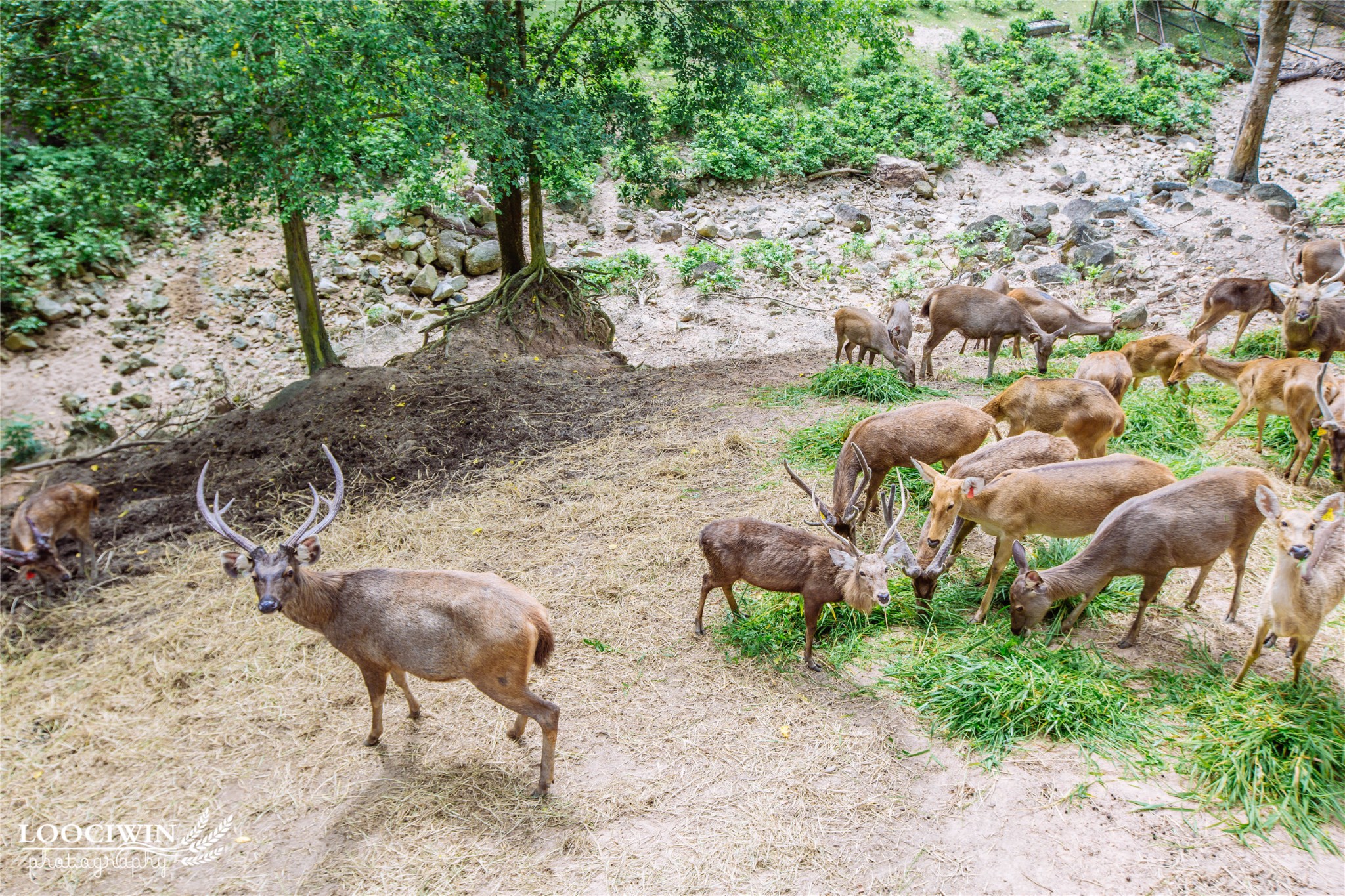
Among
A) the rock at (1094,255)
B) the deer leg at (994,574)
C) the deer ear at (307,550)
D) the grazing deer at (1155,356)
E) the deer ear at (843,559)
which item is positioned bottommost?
the deer leg at (994,574)

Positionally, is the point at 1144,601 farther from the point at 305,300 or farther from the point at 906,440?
the point at 305,300

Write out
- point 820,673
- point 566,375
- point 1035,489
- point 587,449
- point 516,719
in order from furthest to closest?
point 566,375
point 587,449
point 1035,489
point 820,673
point 516,719

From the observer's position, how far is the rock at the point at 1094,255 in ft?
49.1

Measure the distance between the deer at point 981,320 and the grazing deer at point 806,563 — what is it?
627 cm

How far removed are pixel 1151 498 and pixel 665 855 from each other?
405 cm

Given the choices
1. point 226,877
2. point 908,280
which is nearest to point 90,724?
point 226,877

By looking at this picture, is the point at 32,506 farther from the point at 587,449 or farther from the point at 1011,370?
the point at 1011,370

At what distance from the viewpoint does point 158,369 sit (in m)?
13.7

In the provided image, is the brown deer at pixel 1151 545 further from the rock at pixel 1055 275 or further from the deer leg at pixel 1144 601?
the rock at pixel 1055 275

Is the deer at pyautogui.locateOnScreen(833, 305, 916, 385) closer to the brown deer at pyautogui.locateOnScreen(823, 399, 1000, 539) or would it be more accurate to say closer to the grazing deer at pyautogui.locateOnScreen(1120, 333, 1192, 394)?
the grazing deer at pyautogui.locateOnScreen(1120, 333, 1192, 394)

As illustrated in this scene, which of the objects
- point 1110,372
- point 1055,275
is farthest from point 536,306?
point 1055,275

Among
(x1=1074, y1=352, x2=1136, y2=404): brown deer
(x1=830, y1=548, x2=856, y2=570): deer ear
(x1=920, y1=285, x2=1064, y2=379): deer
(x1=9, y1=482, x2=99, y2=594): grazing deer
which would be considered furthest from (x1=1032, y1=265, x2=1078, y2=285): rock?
(x1=9, y1=482, x2=99, y2=594): grazing deer

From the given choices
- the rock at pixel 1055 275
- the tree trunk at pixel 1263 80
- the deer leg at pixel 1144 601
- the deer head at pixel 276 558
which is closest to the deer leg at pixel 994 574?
the deer leg at pixel 1144 601

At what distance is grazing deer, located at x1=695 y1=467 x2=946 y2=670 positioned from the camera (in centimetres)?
528
